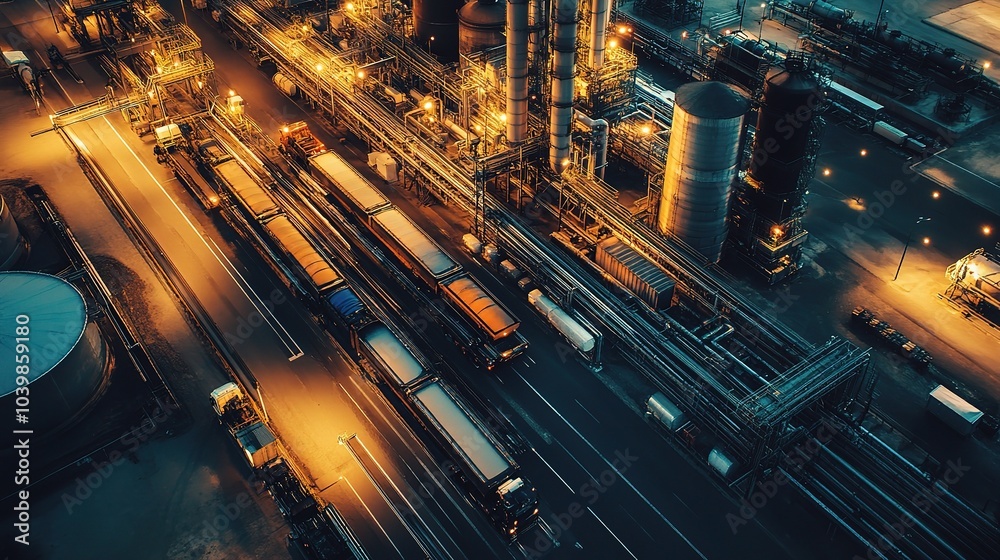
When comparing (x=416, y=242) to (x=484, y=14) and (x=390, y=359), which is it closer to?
(x=390, y=359)

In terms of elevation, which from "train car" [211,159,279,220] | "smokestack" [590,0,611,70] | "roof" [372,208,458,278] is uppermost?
"smokestack" [590,0,611,70]

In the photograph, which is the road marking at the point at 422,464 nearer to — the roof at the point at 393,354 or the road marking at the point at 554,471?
the roof at the point at 393,354

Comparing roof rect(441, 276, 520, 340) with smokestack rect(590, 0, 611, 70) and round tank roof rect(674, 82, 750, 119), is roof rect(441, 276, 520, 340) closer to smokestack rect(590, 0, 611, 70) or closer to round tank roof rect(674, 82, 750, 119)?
round tank roof rect(674, 82, 750, 119)

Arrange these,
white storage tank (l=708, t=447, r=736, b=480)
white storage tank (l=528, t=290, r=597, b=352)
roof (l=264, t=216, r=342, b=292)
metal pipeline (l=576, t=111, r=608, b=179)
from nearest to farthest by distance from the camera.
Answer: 1. white storage tank (l=708, t=447, r=736, b=480)
2. white storage tank (l=528, t=290, r=597, b=352)
3. roof (l=264, t=216, r=342, b=292)
4. metal pipeline (l=576, t=111, r=608, b=179)

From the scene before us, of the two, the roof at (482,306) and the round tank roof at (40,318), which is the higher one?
the round tank roof at (40,318)

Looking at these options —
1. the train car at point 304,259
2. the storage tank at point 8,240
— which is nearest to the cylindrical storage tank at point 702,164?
the train car at point 304,259

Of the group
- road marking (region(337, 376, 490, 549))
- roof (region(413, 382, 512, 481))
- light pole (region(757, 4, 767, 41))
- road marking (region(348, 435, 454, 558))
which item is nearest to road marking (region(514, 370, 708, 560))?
roof (region(413, 382, 512, 481))

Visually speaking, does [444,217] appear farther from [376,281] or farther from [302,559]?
[302,559]

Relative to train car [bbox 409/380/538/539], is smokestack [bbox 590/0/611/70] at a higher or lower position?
higher
